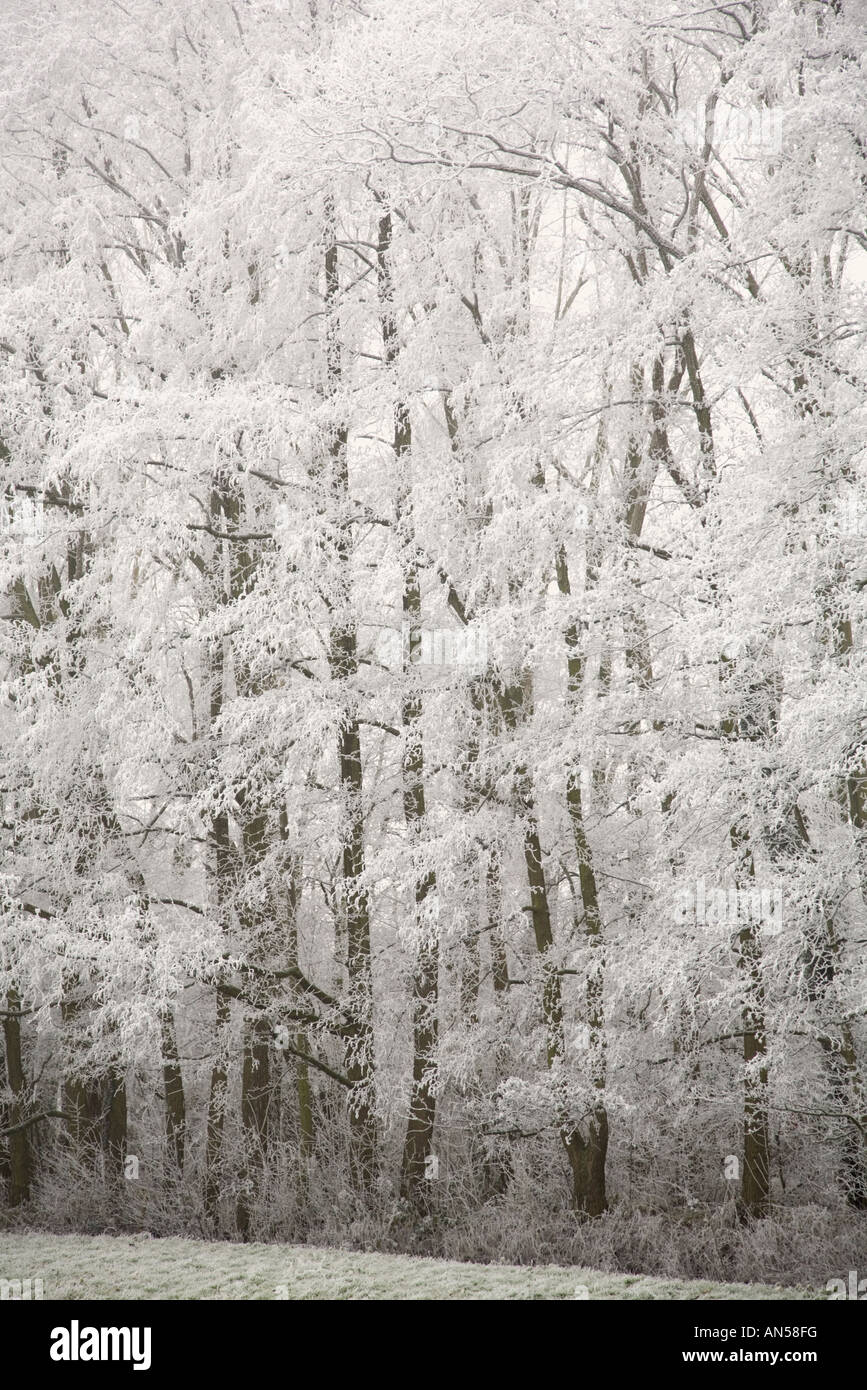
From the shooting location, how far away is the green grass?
23.7ft

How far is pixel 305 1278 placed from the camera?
7.79 m

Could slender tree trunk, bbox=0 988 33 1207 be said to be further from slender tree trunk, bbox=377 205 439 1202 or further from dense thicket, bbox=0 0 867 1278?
slender tree trunk, bbox=377 205 439 1202

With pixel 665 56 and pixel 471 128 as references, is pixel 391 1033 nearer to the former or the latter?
pixel 471 128

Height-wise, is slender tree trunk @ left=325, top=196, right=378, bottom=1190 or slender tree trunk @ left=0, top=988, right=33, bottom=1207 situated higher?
slender tree trunk @ left=325, top=196, right=378, bottom=1190

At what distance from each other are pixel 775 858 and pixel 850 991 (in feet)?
4.15

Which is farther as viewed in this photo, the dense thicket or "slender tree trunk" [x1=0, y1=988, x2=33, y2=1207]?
"slender tree trunk" [x1=0, y1=988, x2=33, y2=1207]

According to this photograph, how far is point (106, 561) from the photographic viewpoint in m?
11.2

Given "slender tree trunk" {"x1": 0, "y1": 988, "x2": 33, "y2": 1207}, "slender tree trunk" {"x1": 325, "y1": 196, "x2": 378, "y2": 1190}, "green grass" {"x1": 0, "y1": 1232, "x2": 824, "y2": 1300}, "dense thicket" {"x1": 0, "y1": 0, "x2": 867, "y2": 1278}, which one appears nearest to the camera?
"green grass" {"x1": 0, "y1": 1232, "x2": 824, "y2": 1300}

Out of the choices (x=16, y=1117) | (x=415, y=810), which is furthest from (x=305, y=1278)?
(x=16, y=1117)

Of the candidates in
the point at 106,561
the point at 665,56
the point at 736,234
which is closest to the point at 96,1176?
the point at 106,561

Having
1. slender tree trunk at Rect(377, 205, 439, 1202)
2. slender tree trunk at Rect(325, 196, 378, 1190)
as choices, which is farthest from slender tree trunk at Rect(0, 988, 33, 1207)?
slender tree trunk at Rect(377, 205, 439, 1202)

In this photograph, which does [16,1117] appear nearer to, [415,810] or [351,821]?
[351,821]

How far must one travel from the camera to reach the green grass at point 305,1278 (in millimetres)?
7230

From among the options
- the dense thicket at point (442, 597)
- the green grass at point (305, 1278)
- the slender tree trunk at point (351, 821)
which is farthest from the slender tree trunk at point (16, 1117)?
the slender tree trunk at point (351, 821)
